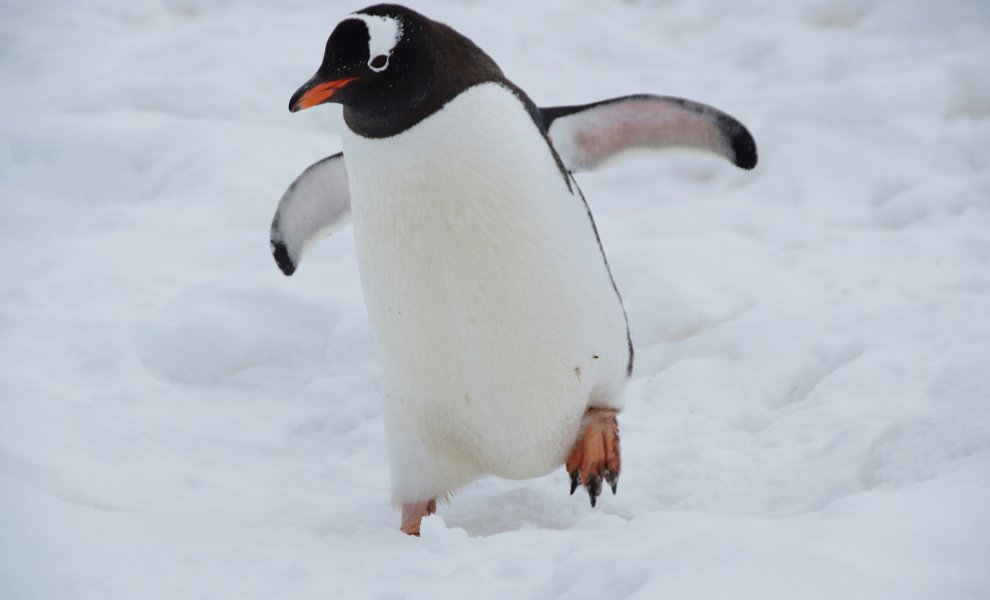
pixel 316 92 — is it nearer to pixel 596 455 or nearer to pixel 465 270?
pixel 465 270

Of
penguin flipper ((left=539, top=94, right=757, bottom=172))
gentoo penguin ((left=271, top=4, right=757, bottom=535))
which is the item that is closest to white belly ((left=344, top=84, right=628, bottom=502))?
gentoo penguin ((left=271, top=4, right=757, bottom=535))

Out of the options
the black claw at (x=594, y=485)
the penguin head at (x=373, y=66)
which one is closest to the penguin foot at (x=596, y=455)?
the black claw at (x=594, y=485)

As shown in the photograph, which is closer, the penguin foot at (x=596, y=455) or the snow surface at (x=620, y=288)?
the snow surface at (x=620, y=288)

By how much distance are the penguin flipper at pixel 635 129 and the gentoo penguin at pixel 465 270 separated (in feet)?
0.93

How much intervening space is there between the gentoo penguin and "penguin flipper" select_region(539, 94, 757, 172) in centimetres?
28

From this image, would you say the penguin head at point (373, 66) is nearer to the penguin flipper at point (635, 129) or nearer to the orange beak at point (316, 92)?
the orange beak at point (316, 92)

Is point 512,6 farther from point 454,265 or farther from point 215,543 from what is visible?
point 215,543

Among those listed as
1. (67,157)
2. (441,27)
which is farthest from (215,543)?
(67,157)

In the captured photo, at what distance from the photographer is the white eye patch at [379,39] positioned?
1738 millimetres

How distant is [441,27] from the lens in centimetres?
190

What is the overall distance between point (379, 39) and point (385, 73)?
6 centimetres

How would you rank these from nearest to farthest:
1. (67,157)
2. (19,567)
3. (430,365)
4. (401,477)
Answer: (19,567) → (430,365) → (401,477) → (67,157)

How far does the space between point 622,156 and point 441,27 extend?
69 centimetres

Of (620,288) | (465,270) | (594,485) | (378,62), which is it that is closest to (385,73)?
(378,62)
